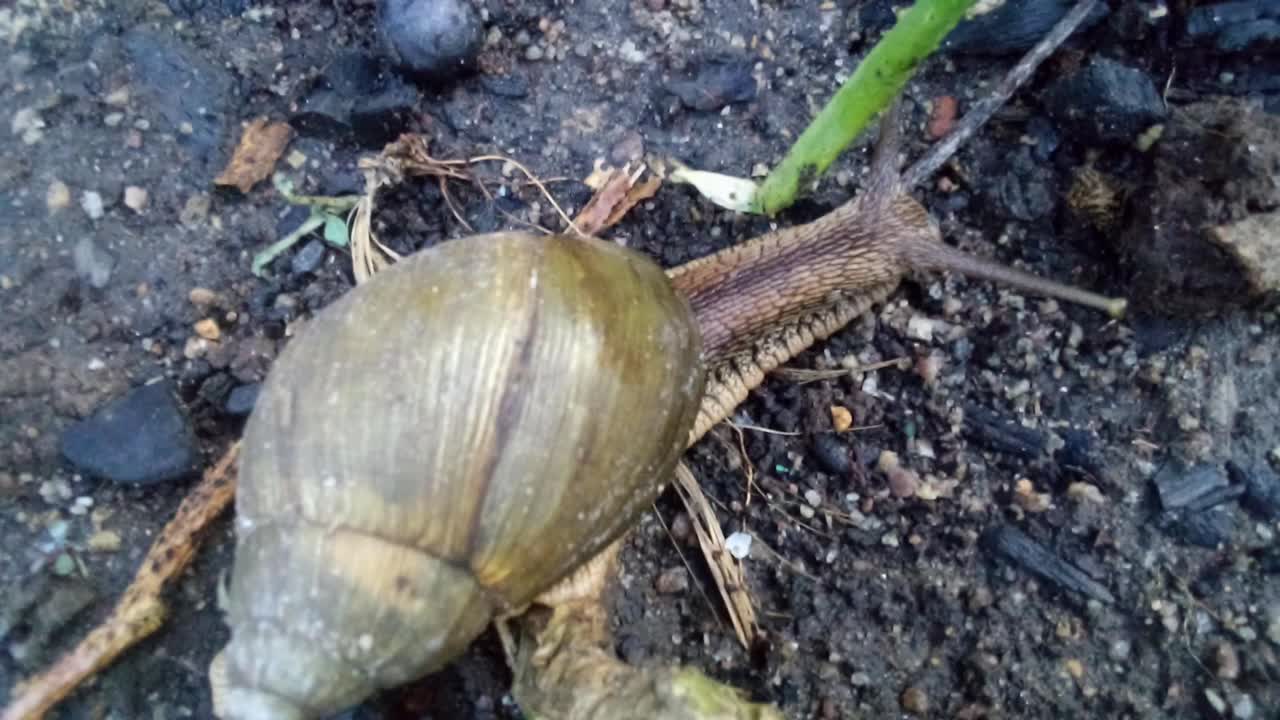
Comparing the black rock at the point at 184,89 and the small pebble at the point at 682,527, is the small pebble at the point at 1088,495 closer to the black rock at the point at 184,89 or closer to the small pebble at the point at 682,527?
the small pebble at the point at 682,527

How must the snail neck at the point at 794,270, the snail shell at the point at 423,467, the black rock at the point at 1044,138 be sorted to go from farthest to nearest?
the black rock at the point at 1044,138
the snail neck at the point at 794,270
the snail shell at the point at 423,467

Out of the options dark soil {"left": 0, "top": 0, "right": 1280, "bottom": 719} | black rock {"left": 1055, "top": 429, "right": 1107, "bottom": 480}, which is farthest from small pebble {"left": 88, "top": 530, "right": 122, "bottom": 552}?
black rock {"left": 1055, "top": 429, "right": 1107, "bottom": 480}

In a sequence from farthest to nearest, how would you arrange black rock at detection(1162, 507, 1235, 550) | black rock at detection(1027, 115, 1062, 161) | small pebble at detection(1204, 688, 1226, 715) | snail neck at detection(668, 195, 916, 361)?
black rock at detection(1027, 115, 1062, 161), snail neck at detection(668, 195, 916, 361), black rock at detection(1162, 507, 1235, 550), small pebble at detection(1204, 688, 1226, 715)

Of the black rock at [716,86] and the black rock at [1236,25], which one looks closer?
the black rock at [1236,25]

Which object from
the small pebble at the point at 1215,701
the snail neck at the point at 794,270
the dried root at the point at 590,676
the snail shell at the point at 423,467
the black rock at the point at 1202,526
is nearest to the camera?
the snail shell at the point at 423,467

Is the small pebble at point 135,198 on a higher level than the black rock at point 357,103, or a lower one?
lower

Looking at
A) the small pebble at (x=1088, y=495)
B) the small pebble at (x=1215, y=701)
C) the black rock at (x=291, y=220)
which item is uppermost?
the black rock at (x=291, y=220)

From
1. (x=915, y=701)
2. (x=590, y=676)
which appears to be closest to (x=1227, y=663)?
(x=915, y=701)

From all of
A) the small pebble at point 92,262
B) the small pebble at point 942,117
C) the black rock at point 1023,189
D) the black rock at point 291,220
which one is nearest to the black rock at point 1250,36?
the black rock at point 1023,189

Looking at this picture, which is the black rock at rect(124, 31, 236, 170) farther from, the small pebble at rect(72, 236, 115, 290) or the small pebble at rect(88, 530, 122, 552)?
the small pebble at rect(88, 530, 122, 552)
